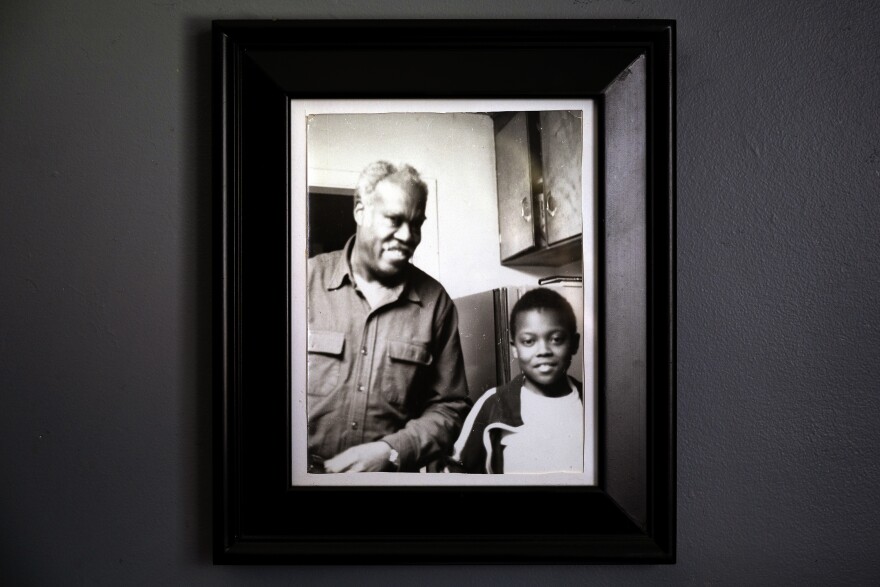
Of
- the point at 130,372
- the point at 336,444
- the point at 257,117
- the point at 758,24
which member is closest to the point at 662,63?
the point at 758,24

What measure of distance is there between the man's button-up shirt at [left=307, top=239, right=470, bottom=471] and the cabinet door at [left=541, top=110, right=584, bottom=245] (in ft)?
0.54

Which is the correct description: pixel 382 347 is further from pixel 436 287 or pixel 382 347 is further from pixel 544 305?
pixel 544 305

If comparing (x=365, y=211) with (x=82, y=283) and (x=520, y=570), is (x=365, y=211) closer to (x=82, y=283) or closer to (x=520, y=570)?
(x=82, y=283)

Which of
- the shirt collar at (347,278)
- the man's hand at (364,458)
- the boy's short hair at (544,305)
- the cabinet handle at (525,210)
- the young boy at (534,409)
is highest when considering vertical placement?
the cabinet handle at (525,210)

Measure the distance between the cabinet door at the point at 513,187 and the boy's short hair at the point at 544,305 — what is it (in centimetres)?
6

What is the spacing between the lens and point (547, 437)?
0.69 metres

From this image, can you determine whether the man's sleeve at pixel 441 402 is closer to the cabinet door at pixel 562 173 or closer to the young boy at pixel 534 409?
the young boy at pixel 534 409

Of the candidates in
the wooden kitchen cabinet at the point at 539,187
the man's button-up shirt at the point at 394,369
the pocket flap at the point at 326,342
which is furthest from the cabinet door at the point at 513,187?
the pocket flap at the point at 326,342

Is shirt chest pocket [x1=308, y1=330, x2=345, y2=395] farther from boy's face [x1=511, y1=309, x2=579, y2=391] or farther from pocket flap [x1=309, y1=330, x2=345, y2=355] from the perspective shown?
boy's face [x1=511, y1=309, x2=579, y2=391]

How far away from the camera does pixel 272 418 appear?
0.69 meters

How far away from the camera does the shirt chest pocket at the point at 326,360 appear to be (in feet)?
2.26

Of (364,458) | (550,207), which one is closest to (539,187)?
(550,207)

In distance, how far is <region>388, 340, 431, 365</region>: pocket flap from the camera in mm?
686

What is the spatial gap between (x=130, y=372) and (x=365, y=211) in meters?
0.36
